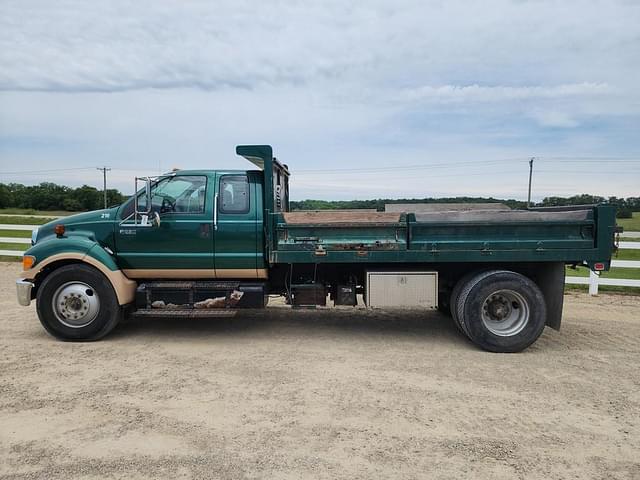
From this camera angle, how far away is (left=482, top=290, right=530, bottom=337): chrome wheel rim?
222 inches

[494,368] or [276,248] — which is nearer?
[494,368]

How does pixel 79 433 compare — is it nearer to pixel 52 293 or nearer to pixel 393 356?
pixel 52 293

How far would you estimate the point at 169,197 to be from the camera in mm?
6066

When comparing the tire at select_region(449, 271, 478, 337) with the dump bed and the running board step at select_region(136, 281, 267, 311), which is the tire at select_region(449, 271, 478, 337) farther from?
the running board step at select_region(136, 281, 267, 311)

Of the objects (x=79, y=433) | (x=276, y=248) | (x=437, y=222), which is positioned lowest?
(x=79, y=433)

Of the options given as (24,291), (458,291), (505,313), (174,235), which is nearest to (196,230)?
(174,235)

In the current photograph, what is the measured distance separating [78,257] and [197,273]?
1457 millimetres

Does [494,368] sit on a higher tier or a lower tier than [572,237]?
lower

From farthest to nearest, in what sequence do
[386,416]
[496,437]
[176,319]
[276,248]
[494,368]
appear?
1. [176,319]
2. [276,248]
3. [494,368]
4. [386,416]
5. [496,437]

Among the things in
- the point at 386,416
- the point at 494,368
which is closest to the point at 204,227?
the point at 386,416

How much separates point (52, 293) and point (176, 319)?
187 cm

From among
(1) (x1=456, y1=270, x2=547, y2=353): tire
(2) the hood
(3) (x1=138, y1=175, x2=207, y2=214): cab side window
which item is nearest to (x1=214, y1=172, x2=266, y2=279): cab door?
(3) (x1=138, y1=175, x2=207, y2=214): cab side window

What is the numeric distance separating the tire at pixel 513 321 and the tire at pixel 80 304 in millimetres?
4390

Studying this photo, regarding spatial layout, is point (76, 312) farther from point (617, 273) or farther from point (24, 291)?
point (617, 273)
